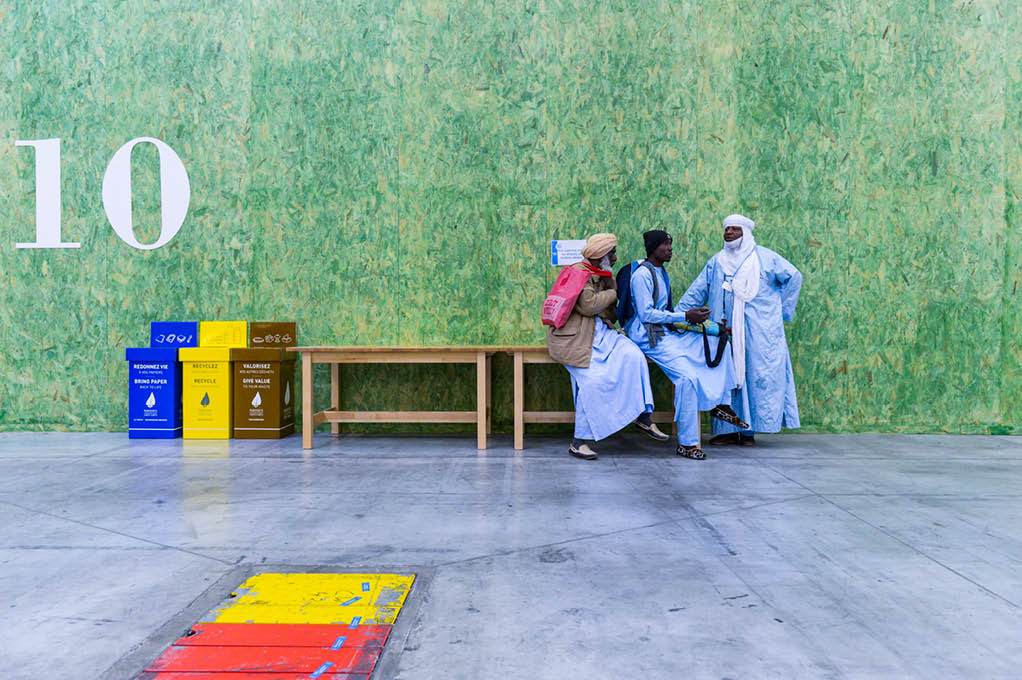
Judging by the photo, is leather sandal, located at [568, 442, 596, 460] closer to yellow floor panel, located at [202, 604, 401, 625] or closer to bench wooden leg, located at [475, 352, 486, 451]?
bench wooden leg, located at [475, 352, 486, 451]

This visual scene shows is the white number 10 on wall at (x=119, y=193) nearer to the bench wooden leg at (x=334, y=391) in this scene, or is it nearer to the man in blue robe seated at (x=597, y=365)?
the bench wooden leg at (x=334, y=391)

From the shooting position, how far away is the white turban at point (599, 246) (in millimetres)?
5012

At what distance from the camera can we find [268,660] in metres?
1.90

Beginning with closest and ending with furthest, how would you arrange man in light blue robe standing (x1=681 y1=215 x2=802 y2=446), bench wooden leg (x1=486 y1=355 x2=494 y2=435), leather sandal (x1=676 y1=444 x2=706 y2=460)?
leather sandal (x1=676 y1=444 x2=706 y2=460)
man in light blue robe standing (x1=681 y1=215 x2=802 y2=446)
bench wooden leg (x1=486 y1=355 x2=494 y2=435)

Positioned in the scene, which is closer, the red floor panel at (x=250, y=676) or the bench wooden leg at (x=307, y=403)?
the red floor panel at (x=250, y=676)

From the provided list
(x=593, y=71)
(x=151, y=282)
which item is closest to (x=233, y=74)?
(x=151, y=282)

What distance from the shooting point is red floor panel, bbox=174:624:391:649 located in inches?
78.8

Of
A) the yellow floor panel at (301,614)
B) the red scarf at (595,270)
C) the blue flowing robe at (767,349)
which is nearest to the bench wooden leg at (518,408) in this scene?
the red scarf at (595,270)

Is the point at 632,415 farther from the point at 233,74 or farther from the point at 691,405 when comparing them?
the point at 233,74

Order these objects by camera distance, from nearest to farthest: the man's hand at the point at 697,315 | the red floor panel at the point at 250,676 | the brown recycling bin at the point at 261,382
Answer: the red floor panel at the point at 250,676, the man's hand at the point at 697,315, the brown recycling bin at the point at 261,382

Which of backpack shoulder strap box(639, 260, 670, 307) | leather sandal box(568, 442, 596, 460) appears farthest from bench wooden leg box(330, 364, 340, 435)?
backpack shoulder strap box(639, 260, 670, 307)

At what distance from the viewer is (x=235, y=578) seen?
8.29 feet

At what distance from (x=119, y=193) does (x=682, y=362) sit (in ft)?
16.2

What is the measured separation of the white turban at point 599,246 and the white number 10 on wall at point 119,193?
3.54 metres
